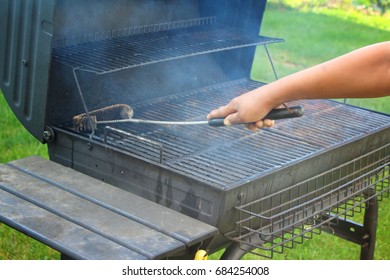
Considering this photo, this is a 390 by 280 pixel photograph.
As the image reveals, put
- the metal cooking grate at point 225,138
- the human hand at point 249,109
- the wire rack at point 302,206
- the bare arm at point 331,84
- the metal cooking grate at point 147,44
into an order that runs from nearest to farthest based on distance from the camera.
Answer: the bare arm at point 331,84, the human hand at point 249,109, the wire rack at point 302,206, the metal cooking grate at point 225,138, the metal cooking grate at point 147,44

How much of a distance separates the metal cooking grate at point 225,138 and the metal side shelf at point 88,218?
0.61 ft

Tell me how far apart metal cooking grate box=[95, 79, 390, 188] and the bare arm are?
0.26 meters

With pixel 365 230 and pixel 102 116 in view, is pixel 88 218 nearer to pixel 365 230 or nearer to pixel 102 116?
pixel 102 116

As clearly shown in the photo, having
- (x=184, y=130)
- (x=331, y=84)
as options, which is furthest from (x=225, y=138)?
(x=331, y=84)

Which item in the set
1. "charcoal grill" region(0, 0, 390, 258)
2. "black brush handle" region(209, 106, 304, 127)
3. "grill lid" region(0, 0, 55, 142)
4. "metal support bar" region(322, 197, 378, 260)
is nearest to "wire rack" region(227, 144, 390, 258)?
"charcoal grill" region(0, 0, 390, 258)

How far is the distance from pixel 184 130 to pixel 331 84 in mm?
971

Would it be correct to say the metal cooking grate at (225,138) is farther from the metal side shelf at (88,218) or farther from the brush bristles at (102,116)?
the metal side shelf at (88,218)

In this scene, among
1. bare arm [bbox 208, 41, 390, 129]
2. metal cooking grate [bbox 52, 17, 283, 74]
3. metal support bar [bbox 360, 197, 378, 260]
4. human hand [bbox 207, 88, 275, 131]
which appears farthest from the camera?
metal support bar [bbox 360, 197, 378, 260]

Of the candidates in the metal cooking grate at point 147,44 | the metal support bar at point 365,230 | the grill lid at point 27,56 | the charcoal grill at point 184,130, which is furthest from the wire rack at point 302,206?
the grill lid at point 27,56

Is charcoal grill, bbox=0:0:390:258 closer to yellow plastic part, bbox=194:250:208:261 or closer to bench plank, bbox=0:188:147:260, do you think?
yellow plastic part, bbox=194:250:208:261

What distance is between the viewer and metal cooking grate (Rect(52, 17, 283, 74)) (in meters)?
2.69

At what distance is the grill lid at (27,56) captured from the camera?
255 centimetres

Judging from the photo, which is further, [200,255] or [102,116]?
[102,116]

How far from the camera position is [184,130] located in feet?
9.38
